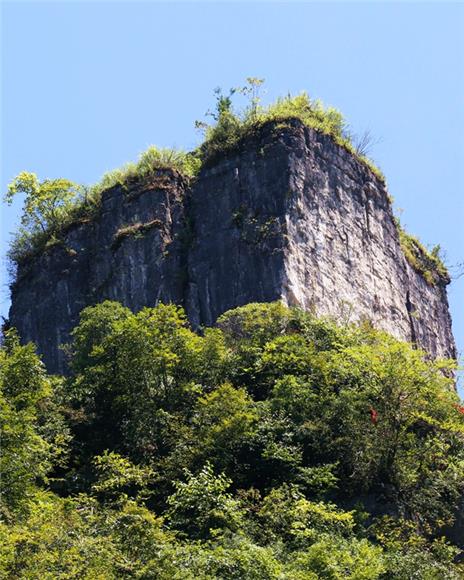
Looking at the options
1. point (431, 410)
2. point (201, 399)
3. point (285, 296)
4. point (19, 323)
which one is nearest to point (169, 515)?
point (201, 399)

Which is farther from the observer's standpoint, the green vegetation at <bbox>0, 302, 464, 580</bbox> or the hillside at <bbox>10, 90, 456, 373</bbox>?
the hillside at <bbox>10, 90, 456, 373</bbox>

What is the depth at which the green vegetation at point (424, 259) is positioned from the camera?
148 ft

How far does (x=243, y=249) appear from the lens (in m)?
38.5

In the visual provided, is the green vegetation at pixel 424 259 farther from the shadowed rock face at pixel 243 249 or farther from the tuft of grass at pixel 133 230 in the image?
the tuft of grass at pixel 133 230

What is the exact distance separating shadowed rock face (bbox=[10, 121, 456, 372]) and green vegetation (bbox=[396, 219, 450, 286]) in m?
1.50

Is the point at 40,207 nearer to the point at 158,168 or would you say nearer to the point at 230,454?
the point at 158,168

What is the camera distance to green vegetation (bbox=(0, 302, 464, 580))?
23.2 m

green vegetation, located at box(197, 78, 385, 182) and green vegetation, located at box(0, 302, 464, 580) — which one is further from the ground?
green vegetation, located at box(197, 78, 385, 182)

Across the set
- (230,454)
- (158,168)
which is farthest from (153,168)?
(230,454)

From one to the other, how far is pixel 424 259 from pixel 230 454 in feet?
64.7

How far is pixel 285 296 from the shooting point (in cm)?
3709

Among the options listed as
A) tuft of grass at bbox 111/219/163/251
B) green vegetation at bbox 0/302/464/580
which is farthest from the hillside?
green vegetation at bbox 0/302/464/580

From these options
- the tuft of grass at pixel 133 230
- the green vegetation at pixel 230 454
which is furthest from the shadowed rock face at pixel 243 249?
the green vegetation at pixel 230 454

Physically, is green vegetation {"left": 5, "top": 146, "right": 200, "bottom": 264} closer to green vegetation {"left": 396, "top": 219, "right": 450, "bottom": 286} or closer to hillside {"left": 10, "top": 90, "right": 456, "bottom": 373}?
hillside {"left": 10, "top": 90, "right": 456, "bottom": 373}
